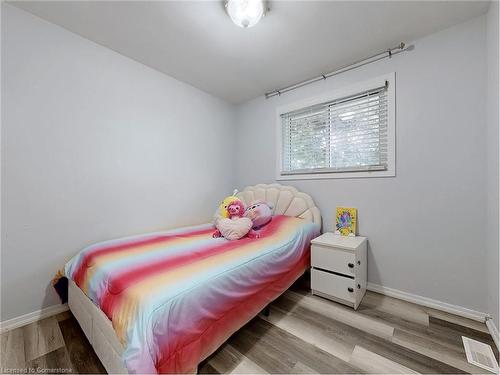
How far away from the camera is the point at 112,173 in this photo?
2.02 meters

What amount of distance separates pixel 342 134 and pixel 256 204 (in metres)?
1.27

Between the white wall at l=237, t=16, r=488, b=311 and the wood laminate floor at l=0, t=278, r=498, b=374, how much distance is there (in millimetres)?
339

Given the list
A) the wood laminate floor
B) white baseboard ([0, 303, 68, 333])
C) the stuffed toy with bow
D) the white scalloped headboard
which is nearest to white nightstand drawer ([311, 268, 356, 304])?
the wood laminate floor

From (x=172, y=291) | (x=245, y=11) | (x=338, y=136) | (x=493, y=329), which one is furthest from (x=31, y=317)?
(x=493, y=329)

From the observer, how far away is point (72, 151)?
1.79m

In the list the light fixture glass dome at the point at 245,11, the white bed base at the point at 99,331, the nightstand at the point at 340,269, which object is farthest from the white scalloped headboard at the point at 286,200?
the white bed base at the point at 99,331

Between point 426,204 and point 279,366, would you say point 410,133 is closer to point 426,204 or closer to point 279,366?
point 426,204

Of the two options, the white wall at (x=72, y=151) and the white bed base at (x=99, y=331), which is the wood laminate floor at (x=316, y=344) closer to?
the white bed base at (x=99, y=331)

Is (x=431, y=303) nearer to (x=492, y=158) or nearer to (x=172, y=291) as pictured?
(x=492, y=158)

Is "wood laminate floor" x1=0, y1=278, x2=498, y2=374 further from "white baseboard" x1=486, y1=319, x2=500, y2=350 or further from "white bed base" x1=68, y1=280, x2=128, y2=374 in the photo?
"white bed base" x1=68, y1=280, x2=128, y2=374

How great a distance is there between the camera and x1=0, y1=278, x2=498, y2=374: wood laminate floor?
1195 millimetres

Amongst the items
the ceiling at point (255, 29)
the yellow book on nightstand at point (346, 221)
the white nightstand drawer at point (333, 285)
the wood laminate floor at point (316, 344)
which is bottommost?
the wood laminate floor at point (316, 344)

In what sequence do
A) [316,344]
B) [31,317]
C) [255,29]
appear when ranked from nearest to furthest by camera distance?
1. [316,344]
2. [31,317]
3. [255,29]

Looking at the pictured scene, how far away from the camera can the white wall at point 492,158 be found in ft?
4.56
